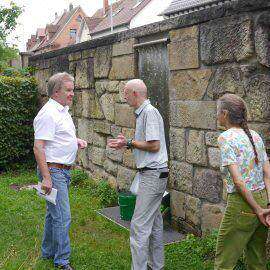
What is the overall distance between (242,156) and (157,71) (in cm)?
295

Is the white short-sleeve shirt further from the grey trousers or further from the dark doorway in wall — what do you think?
the dark doorway in wall

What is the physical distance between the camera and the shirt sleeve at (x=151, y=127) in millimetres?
3975

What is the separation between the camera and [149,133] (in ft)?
13.1

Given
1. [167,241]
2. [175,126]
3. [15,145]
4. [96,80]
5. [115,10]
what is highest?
[115,10]

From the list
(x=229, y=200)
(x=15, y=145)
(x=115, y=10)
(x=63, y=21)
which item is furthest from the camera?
(x=63, y=21)

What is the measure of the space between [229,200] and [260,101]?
1.27 meters

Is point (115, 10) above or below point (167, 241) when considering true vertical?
above

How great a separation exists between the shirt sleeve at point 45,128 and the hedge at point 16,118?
5299mm

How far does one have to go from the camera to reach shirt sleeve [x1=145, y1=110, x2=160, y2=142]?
397 cm

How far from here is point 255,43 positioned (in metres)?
4.18

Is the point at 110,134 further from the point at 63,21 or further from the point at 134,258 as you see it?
the point at 63,21

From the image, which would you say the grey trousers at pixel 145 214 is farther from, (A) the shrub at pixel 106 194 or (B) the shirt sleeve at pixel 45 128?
(A) the shrub at pixel 106 194

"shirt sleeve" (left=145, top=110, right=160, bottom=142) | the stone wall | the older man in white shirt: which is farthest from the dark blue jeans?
the stone wall

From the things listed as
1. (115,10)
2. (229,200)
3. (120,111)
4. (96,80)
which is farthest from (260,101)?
(115,10)
